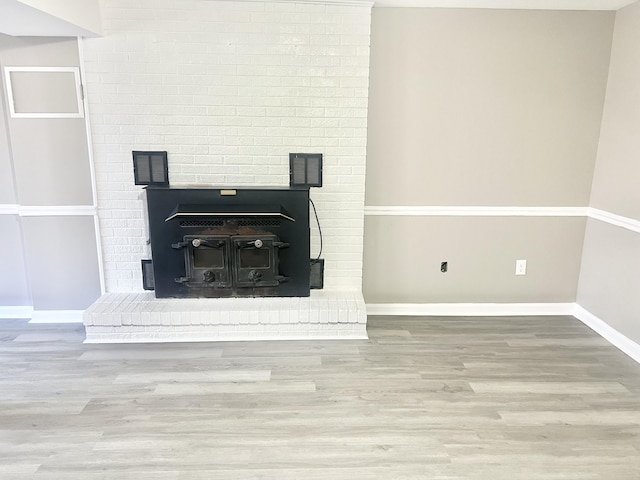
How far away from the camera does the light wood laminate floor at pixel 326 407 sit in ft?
6.41

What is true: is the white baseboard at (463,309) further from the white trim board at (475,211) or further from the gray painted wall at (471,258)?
the white trim board at (475,211)

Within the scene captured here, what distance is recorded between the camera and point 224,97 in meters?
3.04

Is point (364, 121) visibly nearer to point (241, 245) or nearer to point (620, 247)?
point (241, 245)

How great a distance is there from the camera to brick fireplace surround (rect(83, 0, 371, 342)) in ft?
9.66

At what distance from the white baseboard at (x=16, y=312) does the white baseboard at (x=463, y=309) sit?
2.62 meters

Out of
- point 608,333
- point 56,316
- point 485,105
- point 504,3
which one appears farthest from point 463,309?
point 56,316

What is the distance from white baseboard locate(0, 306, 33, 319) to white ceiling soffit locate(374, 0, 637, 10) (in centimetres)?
339

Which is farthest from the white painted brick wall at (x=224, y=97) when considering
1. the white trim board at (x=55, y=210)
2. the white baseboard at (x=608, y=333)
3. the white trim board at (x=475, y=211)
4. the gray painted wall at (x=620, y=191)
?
the white baseboard at (x=608, y=333)

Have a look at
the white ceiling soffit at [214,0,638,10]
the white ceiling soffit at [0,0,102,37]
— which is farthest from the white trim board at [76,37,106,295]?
the white ceiling soffit at [214,0,638,10]

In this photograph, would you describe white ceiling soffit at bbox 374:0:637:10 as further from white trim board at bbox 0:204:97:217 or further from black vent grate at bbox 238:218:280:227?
white trim board at bbox 0:204:97:217

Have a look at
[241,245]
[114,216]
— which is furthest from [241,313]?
[114,216]

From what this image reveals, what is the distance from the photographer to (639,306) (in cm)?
286

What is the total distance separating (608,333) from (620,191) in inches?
38.9

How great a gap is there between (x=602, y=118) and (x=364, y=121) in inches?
68.3
